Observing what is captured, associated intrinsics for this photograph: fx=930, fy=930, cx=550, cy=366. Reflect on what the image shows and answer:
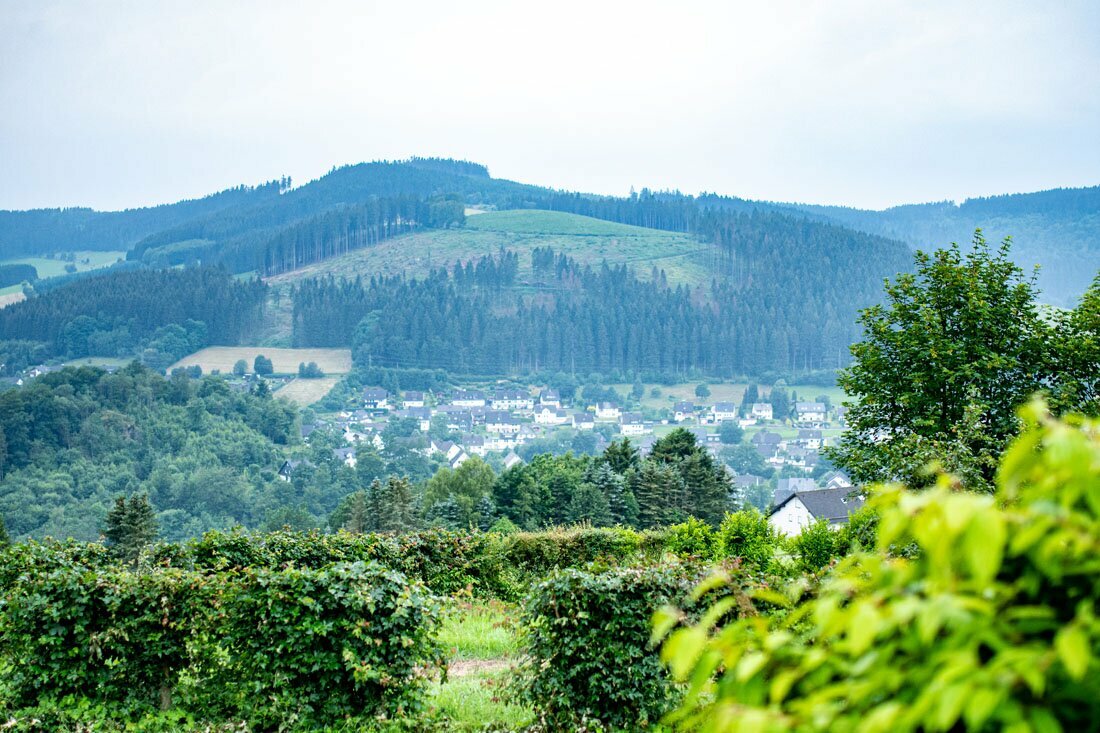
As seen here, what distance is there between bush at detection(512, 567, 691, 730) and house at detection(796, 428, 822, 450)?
5620 inches

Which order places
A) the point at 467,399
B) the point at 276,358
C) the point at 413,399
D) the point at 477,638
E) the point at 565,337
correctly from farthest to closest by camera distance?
the point at 565,337 < the point at 467,399 < the point at 276,358 < the point at 413,399 < the point at 477,638

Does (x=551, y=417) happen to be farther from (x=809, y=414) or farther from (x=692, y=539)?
(x=692, y=539)

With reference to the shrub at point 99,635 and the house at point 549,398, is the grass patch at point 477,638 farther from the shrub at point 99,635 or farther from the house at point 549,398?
the house at point 549,398

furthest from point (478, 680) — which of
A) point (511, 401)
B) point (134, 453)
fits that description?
point (511, 401)

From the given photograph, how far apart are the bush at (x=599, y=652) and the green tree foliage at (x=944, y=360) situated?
1394cm

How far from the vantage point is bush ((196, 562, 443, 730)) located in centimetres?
736

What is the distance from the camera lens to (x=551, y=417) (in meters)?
165

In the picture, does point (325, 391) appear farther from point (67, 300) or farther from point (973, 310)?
point (973, 310)

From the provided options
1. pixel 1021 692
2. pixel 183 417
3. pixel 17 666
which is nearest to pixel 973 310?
pixel 17 666

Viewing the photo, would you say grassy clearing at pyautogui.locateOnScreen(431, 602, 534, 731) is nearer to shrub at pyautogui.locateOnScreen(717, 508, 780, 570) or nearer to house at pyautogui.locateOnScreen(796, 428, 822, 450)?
shrub at pyautogui.locateOnScreen(717, 508, 780, 570)

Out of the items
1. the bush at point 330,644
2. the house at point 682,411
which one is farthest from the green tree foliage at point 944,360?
the house at point 682,411

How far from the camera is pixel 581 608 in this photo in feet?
25.0

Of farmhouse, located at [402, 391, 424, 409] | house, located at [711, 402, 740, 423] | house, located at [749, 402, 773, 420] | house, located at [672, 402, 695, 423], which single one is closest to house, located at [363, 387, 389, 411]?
farmhouse, located at [402, 391, 424, 409]

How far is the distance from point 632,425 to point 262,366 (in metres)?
64.6
